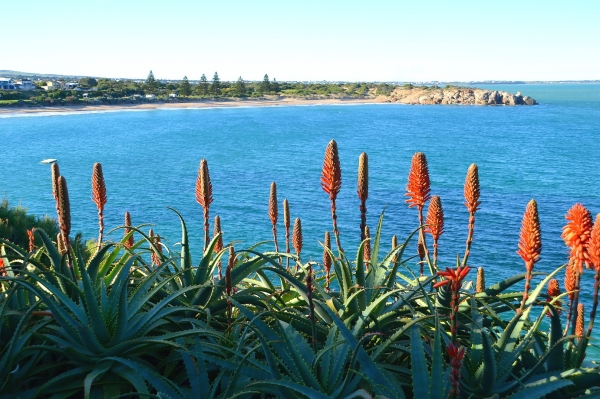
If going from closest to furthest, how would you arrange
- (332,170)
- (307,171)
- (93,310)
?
(93,310)
(332,170)
(307,171)

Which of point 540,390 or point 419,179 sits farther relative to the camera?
point 419,179

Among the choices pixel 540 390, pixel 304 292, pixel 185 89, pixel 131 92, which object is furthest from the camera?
pixel 185 89

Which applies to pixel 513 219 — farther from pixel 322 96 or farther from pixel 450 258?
pixel 322 96

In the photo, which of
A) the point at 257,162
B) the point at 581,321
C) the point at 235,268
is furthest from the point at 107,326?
the point at 257,162

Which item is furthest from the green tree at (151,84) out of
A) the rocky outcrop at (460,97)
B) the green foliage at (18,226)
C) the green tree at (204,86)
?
the green foliage at (18,226)

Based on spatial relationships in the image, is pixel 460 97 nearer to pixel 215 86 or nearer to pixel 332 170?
pixel 215 86

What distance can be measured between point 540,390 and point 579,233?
104 cm

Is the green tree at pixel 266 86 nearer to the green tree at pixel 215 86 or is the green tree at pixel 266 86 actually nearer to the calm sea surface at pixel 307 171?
the green tree at pixel 215 86

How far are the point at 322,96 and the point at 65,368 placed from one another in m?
187

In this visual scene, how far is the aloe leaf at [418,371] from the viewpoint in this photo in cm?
287

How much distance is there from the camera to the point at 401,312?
3805 mm

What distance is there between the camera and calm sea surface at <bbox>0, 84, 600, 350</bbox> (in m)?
31.0

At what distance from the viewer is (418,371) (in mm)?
2949

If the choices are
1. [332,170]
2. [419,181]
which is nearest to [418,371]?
[419,181]
